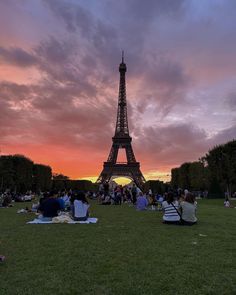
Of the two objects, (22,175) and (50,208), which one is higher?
(22,175)

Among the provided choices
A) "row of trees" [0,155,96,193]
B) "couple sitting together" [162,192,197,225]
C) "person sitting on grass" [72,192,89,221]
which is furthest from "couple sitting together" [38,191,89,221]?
"row of trees" [0,155,96,193]

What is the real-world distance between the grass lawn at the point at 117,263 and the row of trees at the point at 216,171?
140 ft

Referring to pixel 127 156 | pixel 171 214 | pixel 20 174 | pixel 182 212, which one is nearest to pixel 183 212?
pixel 182 212

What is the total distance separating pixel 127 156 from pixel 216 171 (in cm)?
5116

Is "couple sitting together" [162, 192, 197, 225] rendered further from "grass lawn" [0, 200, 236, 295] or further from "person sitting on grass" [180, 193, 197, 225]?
"grass lawn" [0, 200, 236, 295]

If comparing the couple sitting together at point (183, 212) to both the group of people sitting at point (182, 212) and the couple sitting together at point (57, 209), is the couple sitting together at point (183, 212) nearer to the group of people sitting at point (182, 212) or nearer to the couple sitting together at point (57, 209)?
the group of people sitting at point (182, 212)

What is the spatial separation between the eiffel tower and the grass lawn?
294ft

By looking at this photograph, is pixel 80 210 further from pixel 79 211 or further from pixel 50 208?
pixel 50 208

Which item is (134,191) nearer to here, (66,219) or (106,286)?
(66,219)

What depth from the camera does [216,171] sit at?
5722cm

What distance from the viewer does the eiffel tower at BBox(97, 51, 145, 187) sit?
104m

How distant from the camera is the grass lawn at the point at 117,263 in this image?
6641 mm

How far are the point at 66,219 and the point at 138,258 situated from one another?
30.7 ft

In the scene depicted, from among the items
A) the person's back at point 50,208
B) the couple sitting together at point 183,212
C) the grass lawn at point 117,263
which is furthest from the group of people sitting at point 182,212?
the person's back at point 50,208
